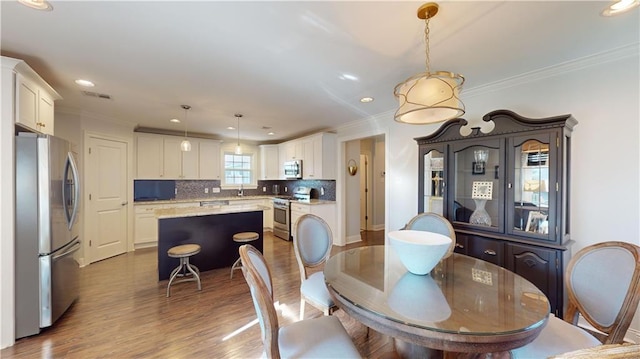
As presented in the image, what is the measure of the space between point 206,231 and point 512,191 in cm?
377

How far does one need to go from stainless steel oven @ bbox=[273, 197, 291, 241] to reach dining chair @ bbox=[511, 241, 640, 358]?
14.8 ft

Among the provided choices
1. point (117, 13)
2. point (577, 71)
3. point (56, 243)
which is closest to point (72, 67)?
point (117, 13)

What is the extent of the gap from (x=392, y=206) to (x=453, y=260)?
2.10 meters

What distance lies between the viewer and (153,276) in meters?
3.47

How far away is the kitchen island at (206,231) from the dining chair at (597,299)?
3294 millimetres

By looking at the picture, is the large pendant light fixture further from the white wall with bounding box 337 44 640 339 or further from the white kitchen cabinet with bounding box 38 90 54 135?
the white kitchen cabinet with bounding box 38 90 54 135

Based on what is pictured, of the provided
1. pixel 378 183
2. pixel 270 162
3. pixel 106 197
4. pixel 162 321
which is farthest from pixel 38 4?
pixel 378 183

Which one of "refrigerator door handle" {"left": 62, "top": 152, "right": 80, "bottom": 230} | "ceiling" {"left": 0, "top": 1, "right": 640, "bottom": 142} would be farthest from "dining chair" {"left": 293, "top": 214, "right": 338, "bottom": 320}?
"refrigerator door handle" {"left": 62, "top": 152, "right": 80, "bottom": 230}

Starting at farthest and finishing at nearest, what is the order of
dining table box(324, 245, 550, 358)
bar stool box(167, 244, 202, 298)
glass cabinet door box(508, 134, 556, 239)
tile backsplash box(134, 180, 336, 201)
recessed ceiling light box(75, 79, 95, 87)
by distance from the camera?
tile backsplash box(134, 180, 336, 201) → bar stool box(167, 244, 202, 298) → recessed ceiling light box(75, 79, 95, 87) → glass cabinet door box(508, 134, 556, 239) → dining table box(324, 245, 550, 358)

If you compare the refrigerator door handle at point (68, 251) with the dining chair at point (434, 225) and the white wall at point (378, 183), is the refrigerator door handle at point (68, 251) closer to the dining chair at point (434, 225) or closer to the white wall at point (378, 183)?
the dining chair at point (434, 225)

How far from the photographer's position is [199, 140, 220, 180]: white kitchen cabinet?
5797 millimetres

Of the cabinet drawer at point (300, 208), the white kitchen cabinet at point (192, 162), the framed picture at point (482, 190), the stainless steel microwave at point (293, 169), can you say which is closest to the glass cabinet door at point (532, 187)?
the framed picture at point (482, 190)

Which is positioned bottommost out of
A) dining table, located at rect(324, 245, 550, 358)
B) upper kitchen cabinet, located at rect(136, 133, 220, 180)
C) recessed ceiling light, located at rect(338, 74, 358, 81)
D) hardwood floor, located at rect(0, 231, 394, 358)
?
hardwood floor, located at rect(0, 231, 394, 358)

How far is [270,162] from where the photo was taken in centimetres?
662
